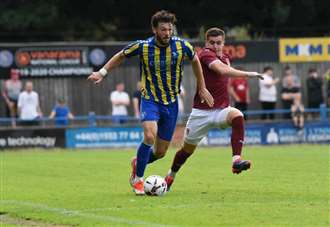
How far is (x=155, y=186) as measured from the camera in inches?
479

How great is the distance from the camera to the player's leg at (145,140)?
39.4ft

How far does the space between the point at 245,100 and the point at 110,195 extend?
1648 cm

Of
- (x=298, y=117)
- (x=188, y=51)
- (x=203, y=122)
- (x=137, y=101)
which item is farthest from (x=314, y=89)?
(x=188, y=51)

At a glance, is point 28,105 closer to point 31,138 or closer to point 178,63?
point 31,138

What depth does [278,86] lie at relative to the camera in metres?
30.7

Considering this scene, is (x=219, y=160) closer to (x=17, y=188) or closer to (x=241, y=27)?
(x=17, y=188)

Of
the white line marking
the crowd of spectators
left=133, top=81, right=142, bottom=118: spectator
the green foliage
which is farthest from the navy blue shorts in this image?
the green foliage

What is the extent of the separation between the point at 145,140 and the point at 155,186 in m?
0.58

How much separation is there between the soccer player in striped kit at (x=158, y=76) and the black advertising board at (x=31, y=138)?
555 inches

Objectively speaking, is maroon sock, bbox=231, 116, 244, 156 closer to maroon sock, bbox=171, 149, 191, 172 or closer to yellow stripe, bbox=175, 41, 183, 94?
maroon sock, bbox=171, 149, 191, 172

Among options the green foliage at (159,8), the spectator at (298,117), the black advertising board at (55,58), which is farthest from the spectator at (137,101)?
the green foliage at (159,8)

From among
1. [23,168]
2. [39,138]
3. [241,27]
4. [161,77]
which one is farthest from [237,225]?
[241,27]

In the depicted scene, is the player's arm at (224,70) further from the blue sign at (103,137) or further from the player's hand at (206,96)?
the blue sign at (103,137)

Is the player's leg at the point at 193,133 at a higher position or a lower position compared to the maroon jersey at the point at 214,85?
lower
